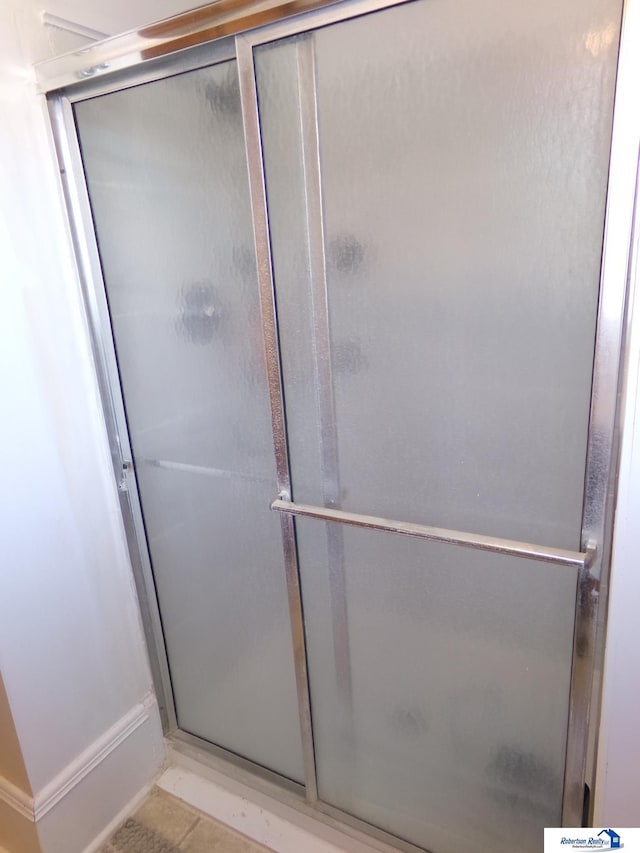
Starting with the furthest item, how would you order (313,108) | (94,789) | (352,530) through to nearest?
(94,789), (352,530), (313,108)

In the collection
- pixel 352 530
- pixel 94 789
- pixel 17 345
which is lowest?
pixel 94 789

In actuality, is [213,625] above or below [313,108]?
below

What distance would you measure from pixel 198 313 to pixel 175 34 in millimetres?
502

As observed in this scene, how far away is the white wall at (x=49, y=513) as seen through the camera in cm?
115

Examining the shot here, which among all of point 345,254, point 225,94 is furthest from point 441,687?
point 225,94

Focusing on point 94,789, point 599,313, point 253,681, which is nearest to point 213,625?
point 253,681

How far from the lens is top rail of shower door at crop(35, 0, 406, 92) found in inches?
34.7

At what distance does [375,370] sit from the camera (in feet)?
3.35

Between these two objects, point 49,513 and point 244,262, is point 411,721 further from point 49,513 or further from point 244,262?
point 244,262

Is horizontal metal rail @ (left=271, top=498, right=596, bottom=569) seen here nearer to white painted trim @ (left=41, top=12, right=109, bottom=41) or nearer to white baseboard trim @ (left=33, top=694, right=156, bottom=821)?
white baseboard trim @ (left=33, top=694, right=156, bottom=821)

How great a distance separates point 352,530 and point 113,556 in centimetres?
67

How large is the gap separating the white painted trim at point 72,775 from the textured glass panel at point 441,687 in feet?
1.74

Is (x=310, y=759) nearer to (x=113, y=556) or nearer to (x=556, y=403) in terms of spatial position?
(x=113, y=556)

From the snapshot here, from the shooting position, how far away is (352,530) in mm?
1141
